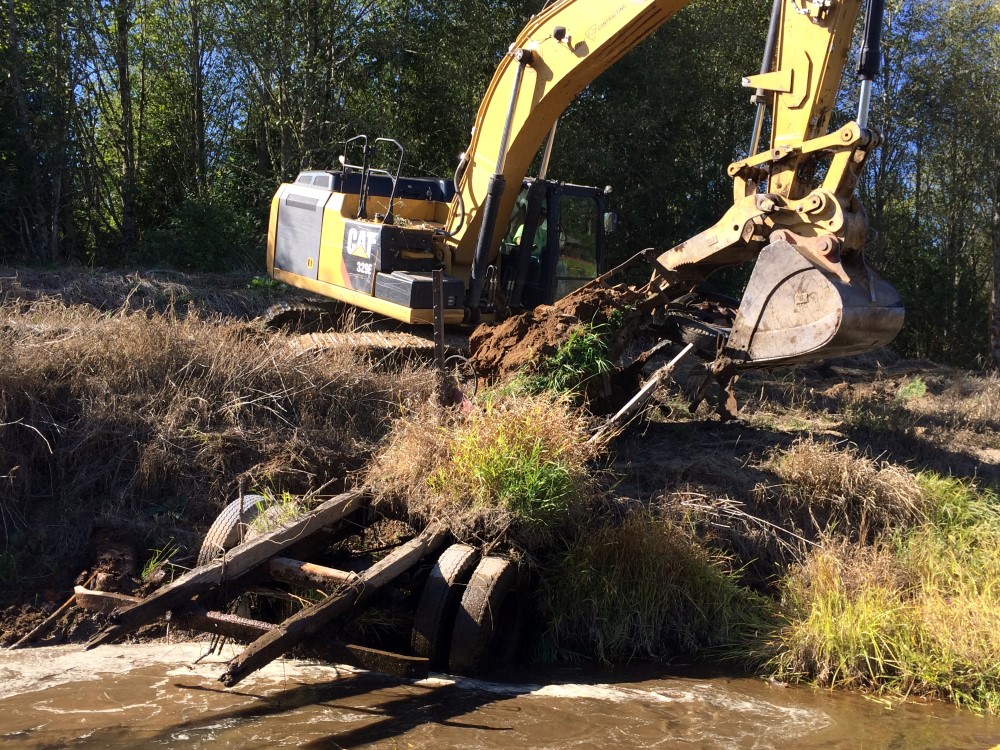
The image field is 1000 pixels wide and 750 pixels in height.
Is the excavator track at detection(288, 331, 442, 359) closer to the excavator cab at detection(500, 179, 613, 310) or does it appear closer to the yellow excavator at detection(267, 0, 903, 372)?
the yellow excavator at detection(267, 0, 903, 372)

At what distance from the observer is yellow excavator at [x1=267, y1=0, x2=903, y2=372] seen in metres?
6.84

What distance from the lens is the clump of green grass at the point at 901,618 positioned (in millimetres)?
5504

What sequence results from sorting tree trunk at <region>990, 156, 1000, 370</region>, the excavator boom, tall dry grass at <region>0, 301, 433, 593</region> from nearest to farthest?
1. tall dry grass at <region>0, 301, 433, 593</region>
2. the excavator boom
3. tree trunk at <region>990, 156, 1000, 370</region>

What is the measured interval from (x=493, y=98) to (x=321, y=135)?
777cm

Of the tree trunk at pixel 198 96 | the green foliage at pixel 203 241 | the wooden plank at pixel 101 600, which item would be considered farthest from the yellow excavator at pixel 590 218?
the tree trunk at pixel 198 96

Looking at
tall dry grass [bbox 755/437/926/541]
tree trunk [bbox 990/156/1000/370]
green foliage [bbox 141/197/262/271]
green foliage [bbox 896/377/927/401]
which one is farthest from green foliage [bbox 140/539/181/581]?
tree trunk [bbox 990/156/1000/370]

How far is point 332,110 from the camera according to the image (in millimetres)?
16047

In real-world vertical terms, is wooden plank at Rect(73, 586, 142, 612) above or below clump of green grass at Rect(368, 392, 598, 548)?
below

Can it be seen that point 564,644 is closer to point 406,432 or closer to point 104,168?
point 406,432

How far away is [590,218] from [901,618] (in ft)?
17.4

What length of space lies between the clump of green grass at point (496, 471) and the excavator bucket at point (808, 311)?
1583 millimetres

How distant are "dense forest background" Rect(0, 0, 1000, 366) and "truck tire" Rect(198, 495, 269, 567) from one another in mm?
9627

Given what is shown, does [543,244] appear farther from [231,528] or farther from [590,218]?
[231,528]

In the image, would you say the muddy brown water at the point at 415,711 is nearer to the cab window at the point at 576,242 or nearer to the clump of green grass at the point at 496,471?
the clump of green grass at the point at 496,471
